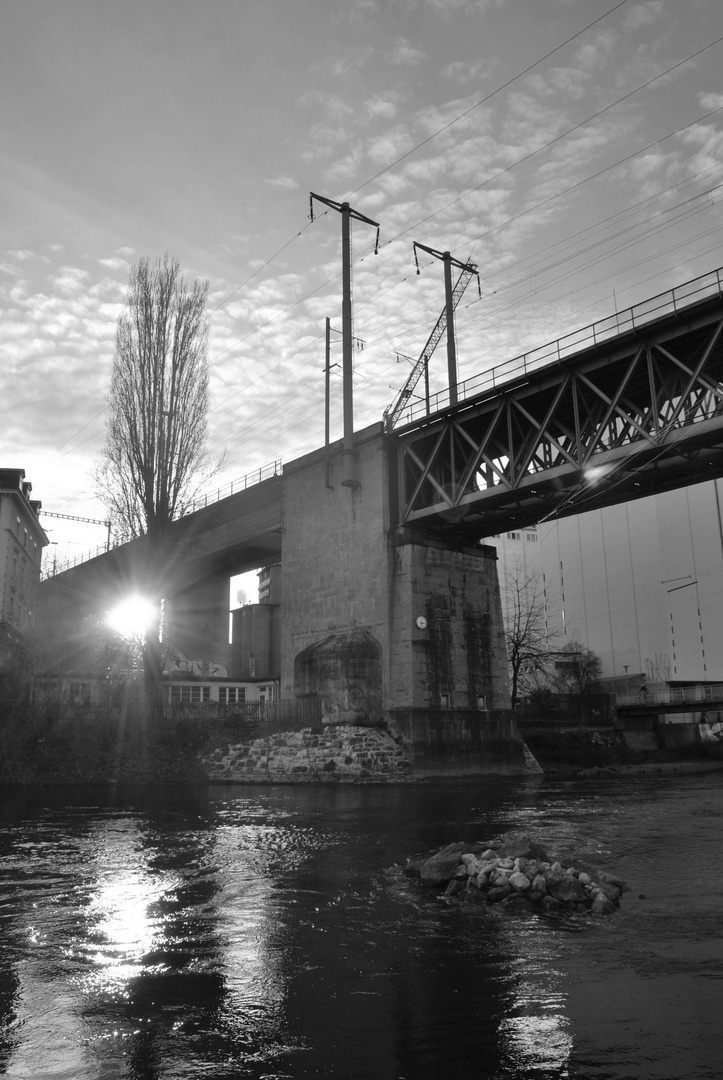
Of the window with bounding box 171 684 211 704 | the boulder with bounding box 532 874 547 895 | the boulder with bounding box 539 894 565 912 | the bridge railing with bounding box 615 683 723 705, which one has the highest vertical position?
the window with bounding box 171 684 211 704

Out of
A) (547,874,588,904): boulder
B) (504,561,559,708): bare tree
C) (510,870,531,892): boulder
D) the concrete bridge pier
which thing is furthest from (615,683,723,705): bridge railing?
(547,874,588,904): boulder

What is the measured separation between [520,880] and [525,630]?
139 feet

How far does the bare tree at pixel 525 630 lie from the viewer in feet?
165

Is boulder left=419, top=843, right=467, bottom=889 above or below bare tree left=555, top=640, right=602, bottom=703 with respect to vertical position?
below

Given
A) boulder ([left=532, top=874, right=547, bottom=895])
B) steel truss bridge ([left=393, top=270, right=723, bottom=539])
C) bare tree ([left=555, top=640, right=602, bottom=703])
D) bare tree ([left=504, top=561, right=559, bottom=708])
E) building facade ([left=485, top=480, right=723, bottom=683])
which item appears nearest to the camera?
boulder ([left=532, top=874, right=547, bottom=895])

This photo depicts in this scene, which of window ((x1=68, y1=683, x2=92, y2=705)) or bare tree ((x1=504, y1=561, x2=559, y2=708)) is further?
bare tree ((x1=504, y1=561, x2=559, y2=708))

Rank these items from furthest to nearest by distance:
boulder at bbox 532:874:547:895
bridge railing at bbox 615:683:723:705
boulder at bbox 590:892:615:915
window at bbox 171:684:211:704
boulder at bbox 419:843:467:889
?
bridge railing at bbox 615:683:723:705 < window at bbox 171:684:211:704 < boulder at bbox 419:843:467:889 < boulder at bbox 532:874:547:895 < boulder at bbox 590:892:615:915

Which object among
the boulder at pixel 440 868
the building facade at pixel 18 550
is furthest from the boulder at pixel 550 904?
the building facade at pixel 18 550

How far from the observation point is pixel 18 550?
190ft

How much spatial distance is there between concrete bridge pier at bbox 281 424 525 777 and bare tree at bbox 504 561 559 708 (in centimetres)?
1291

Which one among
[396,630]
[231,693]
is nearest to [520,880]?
[396,630]

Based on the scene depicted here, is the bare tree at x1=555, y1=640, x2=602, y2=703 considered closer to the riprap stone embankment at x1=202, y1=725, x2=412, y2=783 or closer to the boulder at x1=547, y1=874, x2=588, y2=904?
the riprap stone embankment at x1=202, y1=725, x2=412, y2=783

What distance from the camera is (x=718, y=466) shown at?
26188 millimetres

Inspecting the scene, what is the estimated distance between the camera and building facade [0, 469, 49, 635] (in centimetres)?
5350
